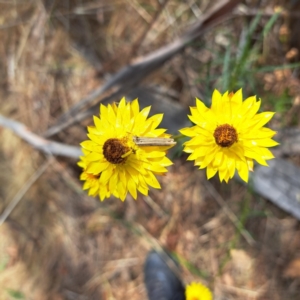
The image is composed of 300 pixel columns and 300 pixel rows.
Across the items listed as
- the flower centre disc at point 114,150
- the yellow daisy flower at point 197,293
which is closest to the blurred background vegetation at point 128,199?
the yellow daisy flower at point 197,293

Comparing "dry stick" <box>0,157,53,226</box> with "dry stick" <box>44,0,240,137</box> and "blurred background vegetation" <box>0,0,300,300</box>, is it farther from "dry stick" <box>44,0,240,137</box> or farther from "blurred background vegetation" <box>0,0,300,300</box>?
"dry stick" <box>44,0,240,137</box>

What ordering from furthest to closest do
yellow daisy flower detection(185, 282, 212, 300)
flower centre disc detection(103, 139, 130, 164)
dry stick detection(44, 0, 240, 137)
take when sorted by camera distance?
1. dry stick detection(44, 0, 240, 137)
2. yellow daisy flower detection(185, 282, 212, 300)
3. flower centre disc detection(103, 139, 130, 164)

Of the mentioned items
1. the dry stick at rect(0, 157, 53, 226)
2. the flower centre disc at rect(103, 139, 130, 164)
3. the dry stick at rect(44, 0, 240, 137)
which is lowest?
the flower centre disc at rect(103, 139, 130, 164)

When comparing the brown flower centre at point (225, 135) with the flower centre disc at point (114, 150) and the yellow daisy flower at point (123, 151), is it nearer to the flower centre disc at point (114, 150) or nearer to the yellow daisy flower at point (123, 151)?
the yellow daisy flower at point (123, 151)

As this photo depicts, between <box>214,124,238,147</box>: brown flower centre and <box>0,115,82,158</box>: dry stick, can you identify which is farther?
<box>0,115,82,158</box>: dry stick

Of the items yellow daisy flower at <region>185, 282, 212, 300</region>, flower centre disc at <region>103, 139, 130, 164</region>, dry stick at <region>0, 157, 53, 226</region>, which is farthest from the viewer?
dry stick at <region>0, 157, 53, 226</region>

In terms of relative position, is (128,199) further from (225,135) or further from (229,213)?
(225,135)

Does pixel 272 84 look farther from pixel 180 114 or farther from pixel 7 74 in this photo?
pixel 7 74

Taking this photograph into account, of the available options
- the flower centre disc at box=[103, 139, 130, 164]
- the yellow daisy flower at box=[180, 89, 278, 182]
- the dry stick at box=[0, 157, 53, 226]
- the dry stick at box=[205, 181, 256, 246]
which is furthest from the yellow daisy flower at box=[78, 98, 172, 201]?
the dry stick at box=[0, 157, 53, 226]
